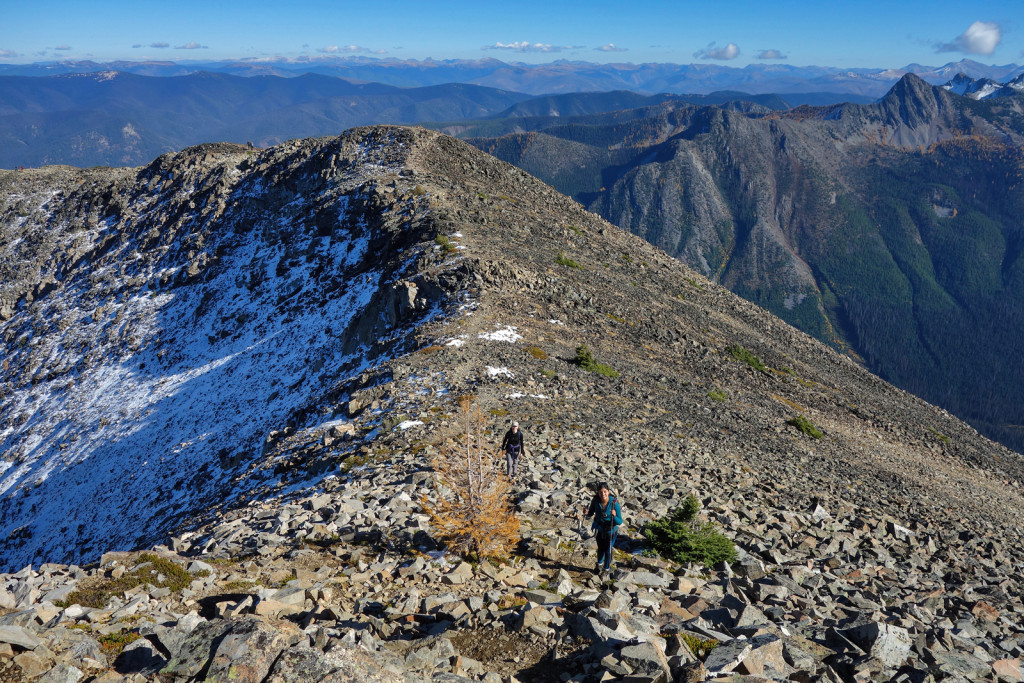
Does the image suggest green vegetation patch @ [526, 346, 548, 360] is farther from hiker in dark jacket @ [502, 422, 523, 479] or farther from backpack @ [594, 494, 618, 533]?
backpack @ [594, 494, 618, 533]

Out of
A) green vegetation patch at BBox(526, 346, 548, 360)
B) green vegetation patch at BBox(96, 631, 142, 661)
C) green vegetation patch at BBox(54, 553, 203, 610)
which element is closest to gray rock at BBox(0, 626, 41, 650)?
green vegetation patch at BBox(96, 631, 142, 661)

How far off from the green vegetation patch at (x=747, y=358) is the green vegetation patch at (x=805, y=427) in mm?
11283

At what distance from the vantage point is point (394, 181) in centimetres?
6231

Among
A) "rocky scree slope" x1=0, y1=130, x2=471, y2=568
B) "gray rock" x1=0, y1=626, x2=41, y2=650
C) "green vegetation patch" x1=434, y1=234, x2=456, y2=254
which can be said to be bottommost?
"rocky scree slope" x1=0, y1=130, x2=471, y2=568

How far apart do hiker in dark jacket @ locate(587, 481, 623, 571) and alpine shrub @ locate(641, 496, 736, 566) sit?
1999 millimetres

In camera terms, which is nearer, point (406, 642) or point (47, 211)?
point (406, 642)

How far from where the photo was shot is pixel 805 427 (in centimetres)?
3247

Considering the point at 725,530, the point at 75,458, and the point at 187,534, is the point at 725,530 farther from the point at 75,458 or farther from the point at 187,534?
the point at 75,458

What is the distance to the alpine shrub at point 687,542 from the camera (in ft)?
46.7

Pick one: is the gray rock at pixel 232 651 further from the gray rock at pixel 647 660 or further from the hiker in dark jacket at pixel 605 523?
the hiker in dark jacket at pixel 605 523

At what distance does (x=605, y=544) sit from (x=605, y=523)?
1.95 feet

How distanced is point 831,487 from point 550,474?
13.0 metres

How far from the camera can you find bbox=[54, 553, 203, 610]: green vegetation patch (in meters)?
10.1

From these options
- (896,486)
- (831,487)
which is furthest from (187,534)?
(896,486)
